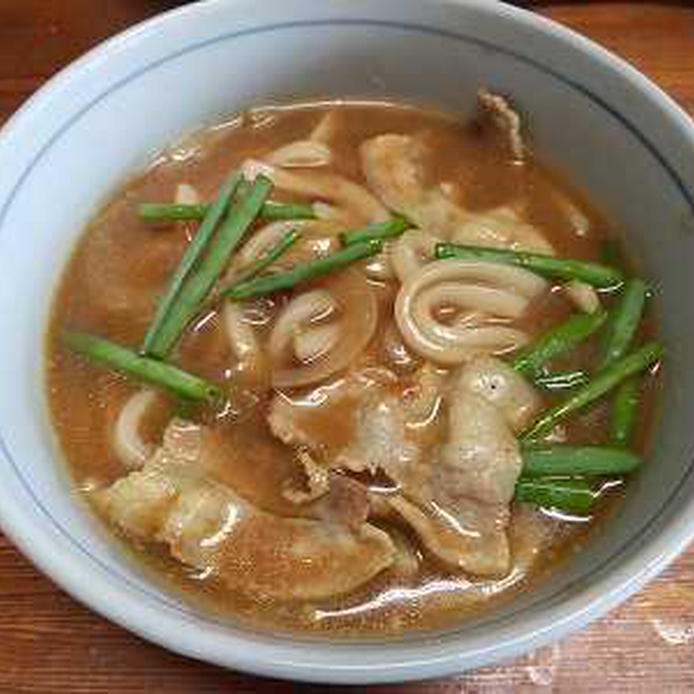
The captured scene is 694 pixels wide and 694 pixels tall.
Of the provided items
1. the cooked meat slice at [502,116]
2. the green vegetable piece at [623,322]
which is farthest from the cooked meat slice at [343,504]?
the cooked meat slice at [502,116]

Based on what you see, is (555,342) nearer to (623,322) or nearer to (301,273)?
(623,322)

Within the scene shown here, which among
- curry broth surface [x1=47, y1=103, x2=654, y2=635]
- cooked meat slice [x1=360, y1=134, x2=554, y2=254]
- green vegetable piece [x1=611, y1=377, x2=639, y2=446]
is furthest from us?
cooked meat slice [x1=360, y1=134, x2=554, y2=254]

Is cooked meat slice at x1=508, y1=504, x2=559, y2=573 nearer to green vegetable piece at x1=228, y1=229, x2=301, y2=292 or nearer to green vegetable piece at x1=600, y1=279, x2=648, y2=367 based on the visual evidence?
green vegetable piece at x1=600, y1=279, x2=648, y2=367

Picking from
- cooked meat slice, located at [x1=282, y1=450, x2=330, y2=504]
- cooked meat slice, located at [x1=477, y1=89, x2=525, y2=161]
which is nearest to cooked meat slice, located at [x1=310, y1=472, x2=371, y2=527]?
cooked meat slice, located at [x1=282, y1=450, x2=330, y2=504]

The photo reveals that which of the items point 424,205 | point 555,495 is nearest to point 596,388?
point 555,495

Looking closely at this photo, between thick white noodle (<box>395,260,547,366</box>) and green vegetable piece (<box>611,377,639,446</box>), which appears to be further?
thick white noodle (<box>395,260,547,366</box>)

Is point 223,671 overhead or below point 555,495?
below

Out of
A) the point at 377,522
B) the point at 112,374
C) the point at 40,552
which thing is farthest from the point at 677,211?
the point at 40,552
